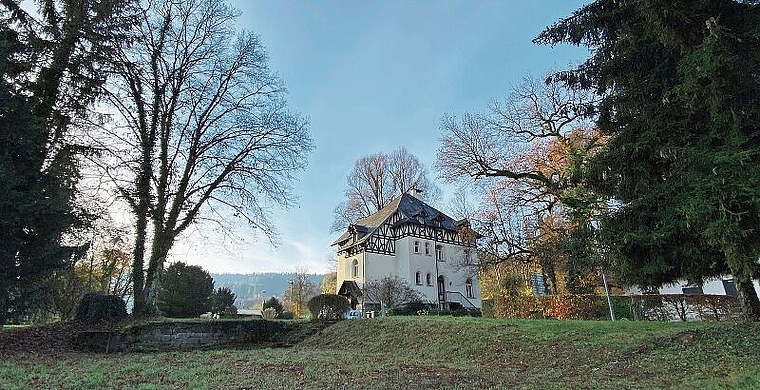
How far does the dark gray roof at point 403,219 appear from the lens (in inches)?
1115

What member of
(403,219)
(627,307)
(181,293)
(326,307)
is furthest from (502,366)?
(403,219)

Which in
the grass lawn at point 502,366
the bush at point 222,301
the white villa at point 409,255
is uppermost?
the white villa at point 409,255

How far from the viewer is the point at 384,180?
3534 cm

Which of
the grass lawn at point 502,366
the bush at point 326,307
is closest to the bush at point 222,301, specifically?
the bush at point 326,307

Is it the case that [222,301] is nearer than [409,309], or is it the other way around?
[409,309]

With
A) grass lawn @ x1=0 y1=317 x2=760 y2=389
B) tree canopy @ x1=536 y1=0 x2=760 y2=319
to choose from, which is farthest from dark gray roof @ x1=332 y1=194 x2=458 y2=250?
tree canopy @ x1=536 y1=0 x2=760 y2=319

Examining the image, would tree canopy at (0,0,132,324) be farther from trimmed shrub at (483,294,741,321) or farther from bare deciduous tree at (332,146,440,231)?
bare deciduous tree at (332,146,440,231)

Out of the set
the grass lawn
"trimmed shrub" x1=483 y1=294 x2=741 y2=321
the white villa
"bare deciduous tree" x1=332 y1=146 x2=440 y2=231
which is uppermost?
"bare deciduous tree" x1=332 y1=146 x2=440 y2=231

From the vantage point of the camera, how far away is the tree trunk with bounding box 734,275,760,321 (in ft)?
22.9

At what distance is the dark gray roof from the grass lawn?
1887 centimetres

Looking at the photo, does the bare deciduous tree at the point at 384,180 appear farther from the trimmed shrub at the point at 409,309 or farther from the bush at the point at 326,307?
the bush at the point at 326,307

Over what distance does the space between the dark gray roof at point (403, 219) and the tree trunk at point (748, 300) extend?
20830 mm

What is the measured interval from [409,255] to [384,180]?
30.9ft

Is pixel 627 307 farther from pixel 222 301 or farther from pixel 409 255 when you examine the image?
pixel 222 301
